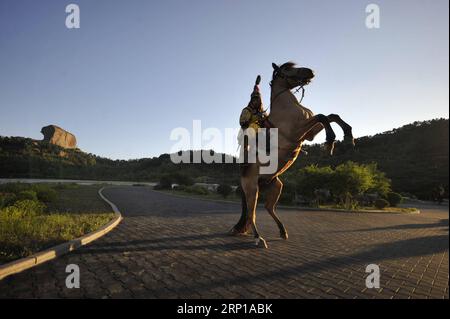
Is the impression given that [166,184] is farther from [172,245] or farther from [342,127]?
[342,127]

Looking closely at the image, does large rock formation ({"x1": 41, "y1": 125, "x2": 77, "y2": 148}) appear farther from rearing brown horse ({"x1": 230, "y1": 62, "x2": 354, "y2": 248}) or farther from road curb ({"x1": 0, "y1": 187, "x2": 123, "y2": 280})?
rearing brown horse ({"x1": 230, "y1": 62, "x2": 354, "y2": 248})

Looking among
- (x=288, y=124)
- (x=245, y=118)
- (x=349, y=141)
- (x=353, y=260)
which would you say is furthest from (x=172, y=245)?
(x=349, y=141)

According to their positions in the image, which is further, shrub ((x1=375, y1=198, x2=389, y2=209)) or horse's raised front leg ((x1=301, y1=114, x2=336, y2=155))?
shrub ((x1=375, y1=198, x2=389, y2=209))

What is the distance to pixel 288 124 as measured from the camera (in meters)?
Result: 5.48

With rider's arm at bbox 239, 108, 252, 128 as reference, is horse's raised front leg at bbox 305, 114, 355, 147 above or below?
below

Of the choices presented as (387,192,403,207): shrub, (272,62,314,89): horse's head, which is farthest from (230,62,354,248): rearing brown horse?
(387,192,403,207): shrub

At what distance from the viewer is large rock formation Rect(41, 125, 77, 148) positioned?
85250mm

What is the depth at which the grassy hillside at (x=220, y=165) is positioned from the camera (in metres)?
34.0

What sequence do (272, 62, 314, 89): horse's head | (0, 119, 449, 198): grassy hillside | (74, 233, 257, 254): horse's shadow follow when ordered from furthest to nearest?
(0, 119, 449, 198): grassy hillside, (272, 62, 314, 89): horse's head, (74, 233, 257, 254): horse's shadow

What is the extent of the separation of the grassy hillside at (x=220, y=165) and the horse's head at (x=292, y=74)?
12753mm
